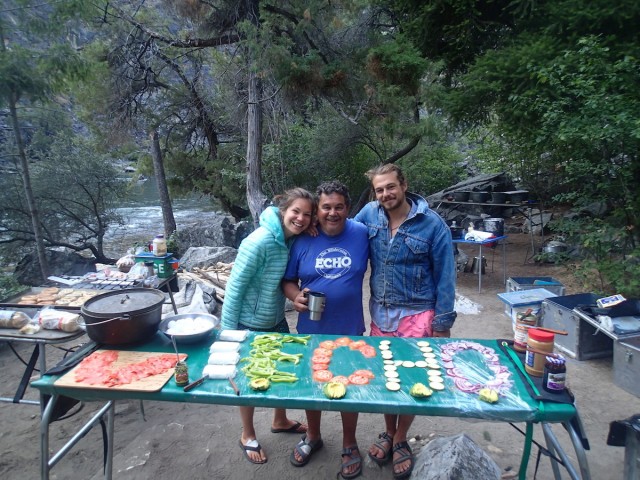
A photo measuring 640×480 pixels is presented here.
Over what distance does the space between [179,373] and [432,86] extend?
237 inches

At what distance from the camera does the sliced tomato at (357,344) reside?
2221 millimetres

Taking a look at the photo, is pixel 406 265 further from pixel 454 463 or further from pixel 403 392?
pixel 454 463

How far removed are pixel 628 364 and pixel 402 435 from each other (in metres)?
2.49

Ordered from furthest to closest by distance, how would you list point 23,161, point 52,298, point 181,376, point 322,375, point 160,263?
1. point 23,161
2. point 160,263
3. point 52,298
4. point 322,375
5. point 181,376

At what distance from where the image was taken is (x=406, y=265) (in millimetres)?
2379

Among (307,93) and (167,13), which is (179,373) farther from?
(167,13)

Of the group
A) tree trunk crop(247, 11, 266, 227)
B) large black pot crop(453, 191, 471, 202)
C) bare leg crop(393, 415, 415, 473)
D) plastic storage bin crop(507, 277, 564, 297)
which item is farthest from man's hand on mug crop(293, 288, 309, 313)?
large black pot crop(453, 191, 471, 202)

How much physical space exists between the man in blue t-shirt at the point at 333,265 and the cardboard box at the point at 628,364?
9.04ft

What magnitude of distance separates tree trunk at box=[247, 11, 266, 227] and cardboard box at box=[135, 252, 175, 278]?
3951 millimetres

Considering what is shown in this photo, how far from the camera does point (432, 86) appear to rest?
21.0 feet

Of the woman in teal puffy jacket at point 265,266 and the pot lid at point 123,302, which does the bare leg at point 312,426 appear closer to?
the woman in teal puffy jacket at point 265,266

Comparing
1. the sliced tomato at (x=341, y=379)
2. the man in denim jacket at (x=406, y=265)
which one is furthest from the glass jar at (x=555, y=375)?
the sliced tomato at (x=341, y=379)

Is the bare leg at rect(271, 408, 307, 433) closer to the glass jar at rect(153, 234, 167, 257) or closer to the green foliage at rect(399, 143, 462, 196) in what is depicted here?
the glass jar at rect(153, 234, 167, 257)

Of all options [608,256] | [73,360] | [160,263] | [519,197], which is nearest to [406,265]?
[73,360]
